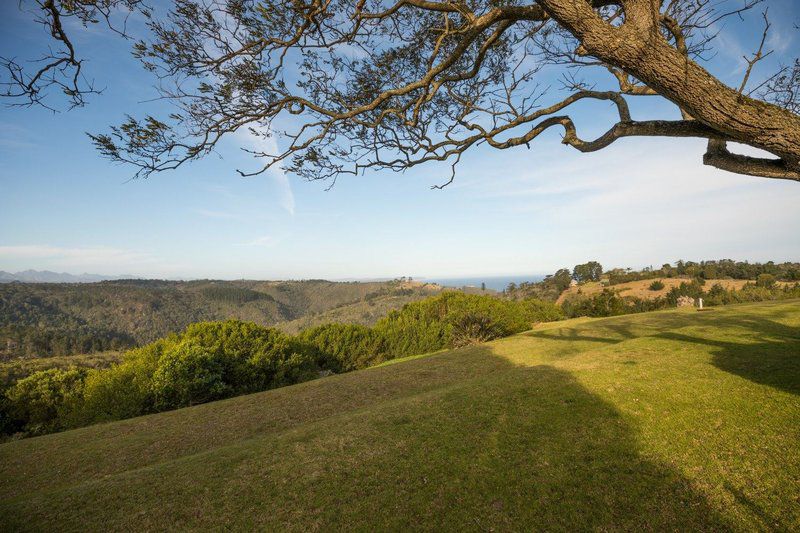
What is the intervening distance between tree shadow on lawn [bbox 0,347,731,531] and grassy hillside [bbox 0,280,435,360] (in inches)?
2639

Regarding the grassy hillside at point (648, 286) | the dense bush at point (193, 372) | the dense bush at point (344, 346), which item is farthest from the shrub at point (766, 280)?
the dense bush at point (193, 372)

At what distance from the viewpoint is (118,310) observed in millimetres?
111250

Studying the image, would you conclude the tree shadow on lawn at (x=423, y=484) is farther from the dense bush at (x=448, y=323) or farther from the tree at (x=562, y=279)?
the tree at (x=562, y=279)

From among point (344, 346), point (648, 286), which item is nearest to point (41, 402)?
point (344, 346)

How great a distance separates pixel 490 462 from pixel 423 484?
852mm

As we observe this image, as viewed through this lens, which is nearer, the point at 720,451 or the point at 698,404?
the point at 720,451

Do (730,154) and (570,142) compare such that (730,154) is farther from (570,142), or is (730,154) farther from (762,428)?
(762,428)

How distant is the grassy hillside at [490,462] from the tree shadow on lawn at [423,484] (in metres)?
0.02

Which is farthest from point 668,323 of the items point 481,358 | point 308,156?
point 308,156

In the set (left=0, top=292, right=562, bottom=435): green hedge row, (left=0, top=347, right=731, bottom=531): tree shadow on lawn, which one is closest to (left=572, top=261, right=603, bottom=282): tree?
(left=0, top=292, right=562, bottom=435): green hedge row

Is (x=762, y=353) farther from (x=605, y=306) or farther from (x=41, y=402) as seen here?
(x=41, y=402)

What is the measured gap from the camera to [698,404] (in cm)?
480

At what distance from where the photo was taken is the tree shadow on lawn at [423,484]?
10.0 ft

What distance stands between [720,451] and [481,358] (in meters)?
9.10
